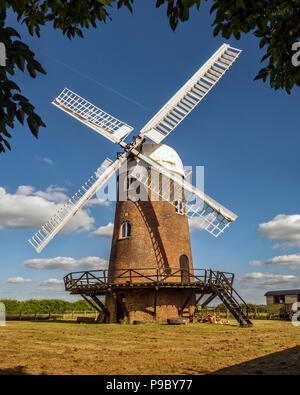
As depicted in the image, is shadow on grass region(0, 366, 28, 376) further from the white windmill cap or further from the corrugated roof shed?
the corrugated roof shed

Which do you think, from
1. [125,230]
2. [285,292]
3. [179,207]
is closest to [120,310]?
[125,230]

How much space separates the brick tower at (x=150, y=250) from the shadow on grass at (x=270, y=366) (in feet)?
32.3

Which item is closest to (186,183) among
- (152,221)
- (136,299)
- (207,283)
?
(152,221)

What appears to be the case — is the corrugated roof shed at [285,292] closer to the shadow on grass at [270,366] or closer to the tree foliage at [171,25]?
the shadow on grass at [270,366]

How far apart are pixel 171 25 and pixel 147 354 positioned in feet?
29.0

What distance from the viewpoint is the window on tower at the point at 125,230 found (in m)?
21.4

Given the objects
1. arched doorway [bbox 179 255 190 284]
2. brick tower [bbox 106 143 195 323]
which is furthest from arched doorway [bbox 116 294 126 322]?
arched doorway [bbox 179 255 190 284]

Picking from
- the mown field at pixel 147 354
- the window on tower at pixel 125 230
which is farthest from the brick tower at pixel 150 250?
the mown field at pixel 147 354

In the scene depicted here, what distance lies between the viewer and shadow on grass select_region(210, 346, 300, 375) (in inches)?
307

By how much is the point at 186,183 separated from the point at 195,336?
8.82 meters

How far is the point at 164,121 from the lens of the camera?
22.0 metres

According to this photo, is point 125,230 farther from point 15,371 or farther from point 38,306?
point 38,306

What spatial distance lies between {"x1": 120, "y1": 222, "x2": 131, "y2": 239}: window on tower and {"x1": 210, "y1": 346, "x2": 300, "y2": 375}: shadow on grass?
1227 centimetres

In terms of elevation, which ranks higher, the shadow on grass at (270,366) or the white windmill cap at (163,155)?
the white windmill cap at (163,155)
